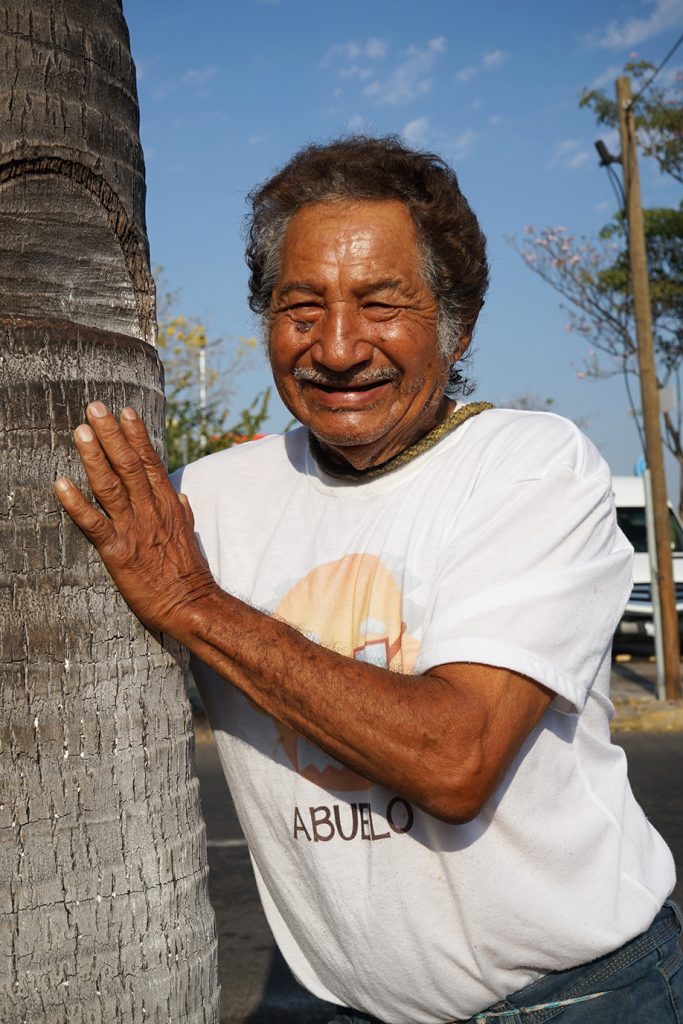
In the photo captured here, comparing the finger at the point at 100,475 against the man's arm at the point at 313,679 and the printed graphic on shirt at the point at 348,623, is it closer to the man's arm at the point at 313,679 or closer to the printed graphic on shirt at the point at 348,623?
the man's arm at the point at 313,679

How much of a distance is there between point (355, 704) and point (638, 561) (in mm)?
14579

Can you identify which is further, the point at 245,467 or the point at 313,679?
the point at 245,467

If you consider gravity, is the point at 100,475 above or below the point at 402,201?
below

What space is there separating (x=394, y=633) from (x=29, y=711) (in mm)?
614

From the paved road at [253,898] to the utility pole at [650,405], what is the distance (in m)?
2.06

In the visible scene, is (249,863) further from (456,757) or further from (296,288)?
(456,757)

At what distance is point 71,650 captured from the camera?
1665mm

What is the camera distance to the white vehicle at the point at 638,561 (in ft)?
49.9

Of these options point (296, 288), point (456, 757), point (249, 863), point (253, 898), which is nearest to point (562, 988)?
point (456, 757)

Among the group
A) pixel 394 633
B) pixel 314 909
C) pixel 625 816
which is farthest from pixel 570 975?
pixel 394 633

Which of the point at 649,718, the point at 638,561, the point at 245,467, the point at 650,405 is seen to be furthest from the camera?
the point at 638,561

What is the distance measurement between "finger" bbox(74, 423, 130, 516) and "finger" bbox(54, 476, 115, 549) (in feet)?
0.09

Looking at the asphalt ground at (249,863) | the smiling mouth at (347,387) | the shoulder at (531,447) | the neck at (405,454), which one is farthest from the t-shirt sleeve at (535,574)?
the asphalt ground at (249,863)

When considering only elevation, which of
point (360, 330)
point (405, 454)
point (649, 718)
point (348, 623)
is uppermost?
point (360, 330)
